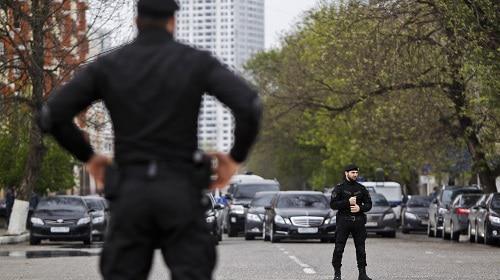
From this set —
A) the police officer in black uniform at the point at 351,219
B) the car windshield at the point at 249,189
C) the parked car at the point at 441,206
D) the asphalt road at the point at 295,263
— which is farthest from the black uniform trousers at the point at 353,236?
the car windshield at the point at 249,189

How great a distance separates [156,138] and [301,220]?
32.5 metres

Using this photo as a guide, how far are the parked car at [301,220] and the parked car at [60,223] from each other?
16.6ft

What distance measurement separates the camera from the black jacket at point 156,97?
7121 millimetres

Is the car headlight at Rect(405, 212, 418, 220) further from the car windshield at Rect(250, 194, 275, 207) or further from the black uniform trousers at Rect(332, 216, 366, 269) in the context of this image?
the black uniform trousers at Rect(332, 216, 366, 269)

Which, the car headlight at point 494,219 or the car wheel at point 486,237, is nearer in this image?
the car headlight at point 494,219

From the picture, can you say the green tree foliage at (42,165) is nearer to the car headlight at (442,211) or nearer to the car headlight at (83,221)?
the car headlight at (83,221)

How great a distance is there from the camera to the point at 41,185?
6500 cm

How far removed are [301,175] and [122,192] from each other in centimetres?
9226

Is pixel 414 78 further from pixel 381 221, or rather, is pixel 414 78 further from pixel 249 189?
pixel 249 189

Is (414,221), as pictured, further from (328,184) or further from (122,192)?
(122,192)

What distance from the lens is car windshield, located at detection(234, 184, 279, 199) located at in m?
51.4

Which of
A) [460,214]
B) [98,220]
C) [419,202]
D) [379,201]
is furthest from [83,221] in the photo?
[419,202]

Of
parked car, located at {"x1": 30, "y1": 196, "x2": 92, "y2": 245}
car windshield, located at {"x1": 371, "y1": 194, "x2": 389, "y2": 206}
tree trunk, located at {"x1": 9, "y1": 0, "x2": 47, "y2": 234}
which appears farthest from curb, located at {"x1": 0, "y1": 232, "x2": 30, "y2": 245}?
car windshield, located at {"x1": 371, "y1": 194, "x2": 389, "y2": 206}

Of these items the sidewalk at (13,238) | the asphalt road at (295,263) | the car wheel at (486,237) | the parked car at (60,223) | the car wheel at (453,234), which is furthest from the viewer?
the car wheel at (453,234)
